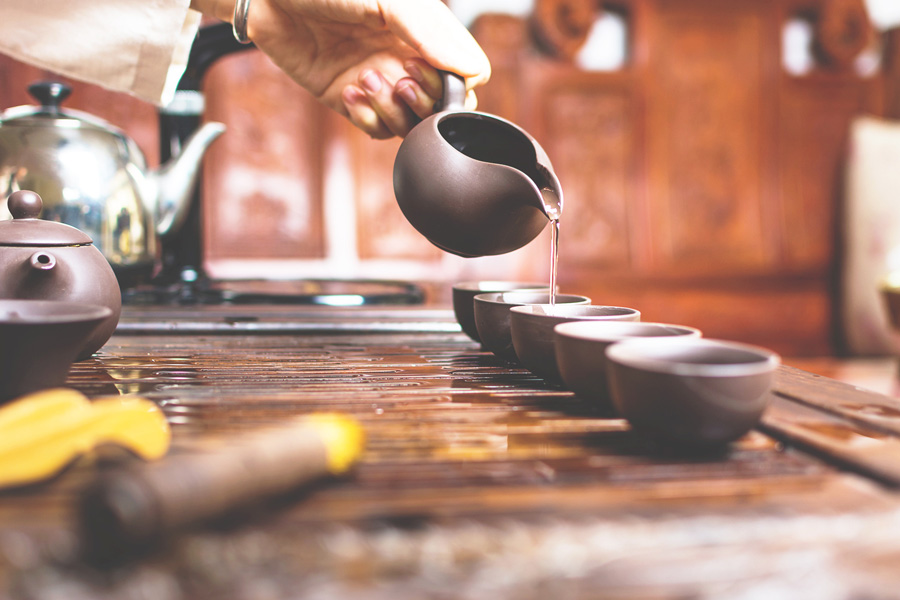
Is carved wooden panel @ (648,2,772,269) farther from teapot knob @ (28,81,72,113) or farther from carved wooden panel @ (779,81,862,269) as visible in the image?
teapot knob @ (28,81,72,113)

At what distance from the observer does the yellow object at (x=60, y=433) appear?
414 mm

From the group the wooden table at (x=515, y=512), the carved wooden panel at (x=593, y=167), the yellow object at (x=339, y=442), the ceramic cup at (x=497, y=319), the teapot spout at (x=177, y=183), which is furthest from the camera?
the carved wooden panel at (x=593, y=167)

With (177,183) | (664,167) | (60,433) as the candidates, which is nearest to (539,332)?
(60,433)

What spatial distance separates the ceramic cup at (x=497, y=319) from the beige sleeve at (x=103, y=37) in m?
0.76

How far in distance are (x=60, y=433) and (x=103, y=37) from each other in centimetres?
102

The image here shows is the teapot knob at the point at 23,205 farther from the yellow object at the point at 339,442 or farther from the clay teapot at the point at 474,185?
the yellow object at the point at 339,442

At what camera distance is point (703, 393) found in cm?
48

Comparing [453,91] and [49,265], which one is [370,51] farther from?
[49,265]

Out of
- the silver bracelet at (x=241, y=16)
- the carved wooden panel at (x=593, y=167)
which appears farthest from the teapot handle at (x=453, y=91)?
the carved wooden panel at (x=593, y=167)

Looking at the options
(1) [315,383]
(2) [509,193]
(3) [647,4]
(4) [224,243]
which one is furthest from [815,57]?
(1) [315,383]

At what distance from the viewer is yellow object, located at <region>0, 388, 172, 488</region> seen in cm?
41

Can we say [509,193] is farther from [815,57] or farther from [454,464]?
[815,57]

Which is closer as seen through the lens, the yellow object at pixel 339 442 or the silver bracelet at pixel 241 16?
the yellow object at pixel 339 442

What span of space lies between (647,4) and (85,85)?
2452mm
